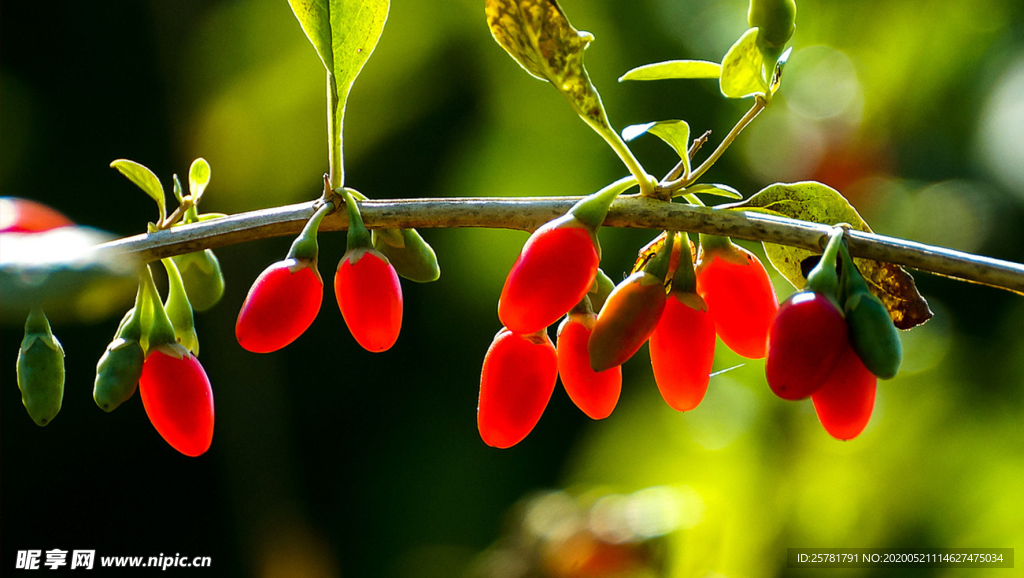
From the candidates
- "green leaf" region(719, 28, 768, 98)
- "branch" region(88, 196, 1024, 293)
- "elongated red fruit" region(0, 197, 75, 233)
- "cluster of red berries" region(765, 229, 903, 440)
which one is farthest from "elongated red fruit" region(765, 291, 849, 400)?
"elongated red fruit" region(0, 197, 75, 233)

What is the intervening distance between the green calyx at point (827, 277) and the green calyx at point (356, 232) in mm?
429

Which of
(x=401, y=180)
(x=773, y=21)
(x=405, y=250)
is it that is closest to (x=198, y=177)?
(x=405, y=250)

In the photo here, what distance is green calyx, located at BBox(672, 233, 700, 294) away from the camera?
84cm

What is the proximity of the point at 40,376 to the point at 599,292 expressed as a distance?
0.60 metres

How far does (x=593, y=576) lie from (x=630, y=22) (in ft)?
6.76

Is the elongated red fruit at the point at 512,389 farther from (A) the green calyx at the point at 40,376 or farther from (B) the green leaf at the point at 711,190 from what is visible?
(A) the green calyx at the point at 40,376

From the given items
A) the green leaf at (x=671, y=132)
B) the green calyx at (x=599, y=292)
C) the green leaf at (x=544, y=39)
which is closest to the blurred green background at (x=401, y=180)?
the green calyx at (x=599, y=292)

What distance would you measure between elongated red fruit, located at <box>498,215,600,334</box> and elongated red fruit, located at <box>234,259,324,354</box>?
0.20m

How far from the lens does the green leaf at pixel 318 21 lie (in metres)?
0.85

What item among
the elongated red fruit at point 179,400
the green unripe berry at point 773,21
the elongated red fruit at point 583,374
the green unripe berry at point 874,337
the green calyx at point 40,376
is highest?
the green unripe berry at point 773,21

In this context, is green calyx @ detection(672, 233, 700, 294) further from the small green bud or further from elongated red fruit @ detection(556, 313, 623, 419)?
the small green bud

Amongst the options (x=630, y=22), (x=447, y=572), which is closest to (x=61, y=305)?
(x=447, y=572)

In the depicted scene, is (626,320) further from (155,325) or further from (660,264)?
(155,325)

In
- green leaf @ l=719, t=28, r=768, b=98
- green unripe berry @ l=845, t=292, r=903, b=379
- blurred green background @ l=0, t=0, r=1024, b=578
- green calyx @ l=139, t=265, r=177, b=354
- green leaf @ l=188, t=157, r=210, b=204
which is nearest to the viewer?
green unripe berry @ l=845, t=292, r=903, b=379
